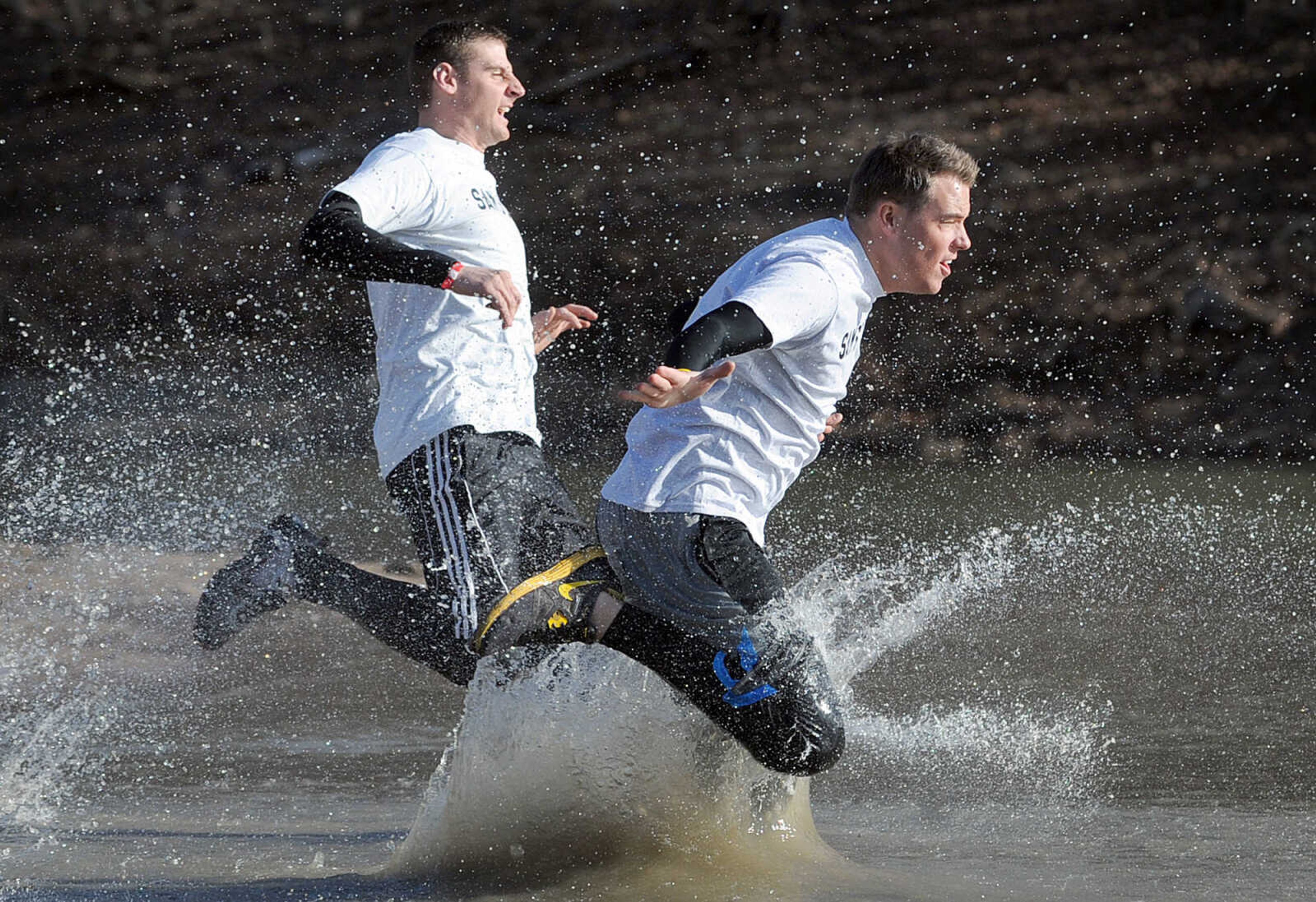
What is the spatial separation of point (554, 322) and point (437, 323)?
0.62m

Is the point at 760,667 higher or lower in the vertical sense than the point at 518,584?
lower

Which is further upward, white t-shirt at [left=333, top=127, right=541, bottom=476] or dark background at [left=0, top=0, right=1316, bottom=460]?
dark background at [left=0, top=0, right=1316, bottom=460]

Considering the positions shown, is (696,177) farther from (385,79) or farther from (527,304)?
(527,304)

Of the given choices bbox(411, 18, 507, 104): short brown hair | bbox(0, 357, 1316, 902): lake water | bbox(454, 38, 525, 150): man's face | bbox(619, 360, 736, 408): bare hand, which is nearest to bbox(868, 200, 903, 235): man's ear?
bbox(619, 360, 736, 408): bare hand

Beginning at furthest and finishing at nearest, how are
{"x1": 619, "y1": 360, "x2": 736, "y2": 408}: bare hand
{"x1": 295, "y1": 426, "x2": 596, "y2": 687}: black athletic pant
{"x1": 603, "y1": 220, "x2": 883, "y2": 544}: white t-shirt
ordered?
{"x1": 295, "y1": 426, "x2": 596, "y2": 687}: black athletic pant → {"x1": 603, "y1": 220, "x2": 883, "y2": 544}: white t-shirt → {"x1": 619, "y1": 360, "x2": 736, "y2": 408}: bare hand

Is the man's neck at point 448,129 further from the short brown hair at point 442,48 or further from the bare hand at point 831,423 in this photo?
the bare hand at point 831,423

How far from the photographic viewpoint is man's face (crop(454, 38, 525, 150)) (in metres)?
4.46

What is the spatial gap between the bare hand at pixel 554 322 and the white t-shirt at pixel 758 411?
1044 millimetres

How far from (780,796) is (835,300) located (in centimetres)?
110

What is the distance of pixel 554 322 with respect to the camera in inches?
186

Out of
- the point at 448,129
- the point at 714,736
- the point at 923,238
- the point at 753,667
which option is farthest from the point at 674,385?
the point at 448,129

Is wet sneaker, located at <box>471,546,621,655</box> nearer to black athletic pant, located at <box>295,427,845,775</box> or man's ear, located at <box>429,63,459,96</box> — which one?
black athletic pant, located at <box>295,427,845,775</box>

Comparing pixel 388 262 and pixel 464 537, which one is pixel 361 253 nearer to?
pixel 388 262

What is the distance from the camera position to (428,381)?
409 centimetres
